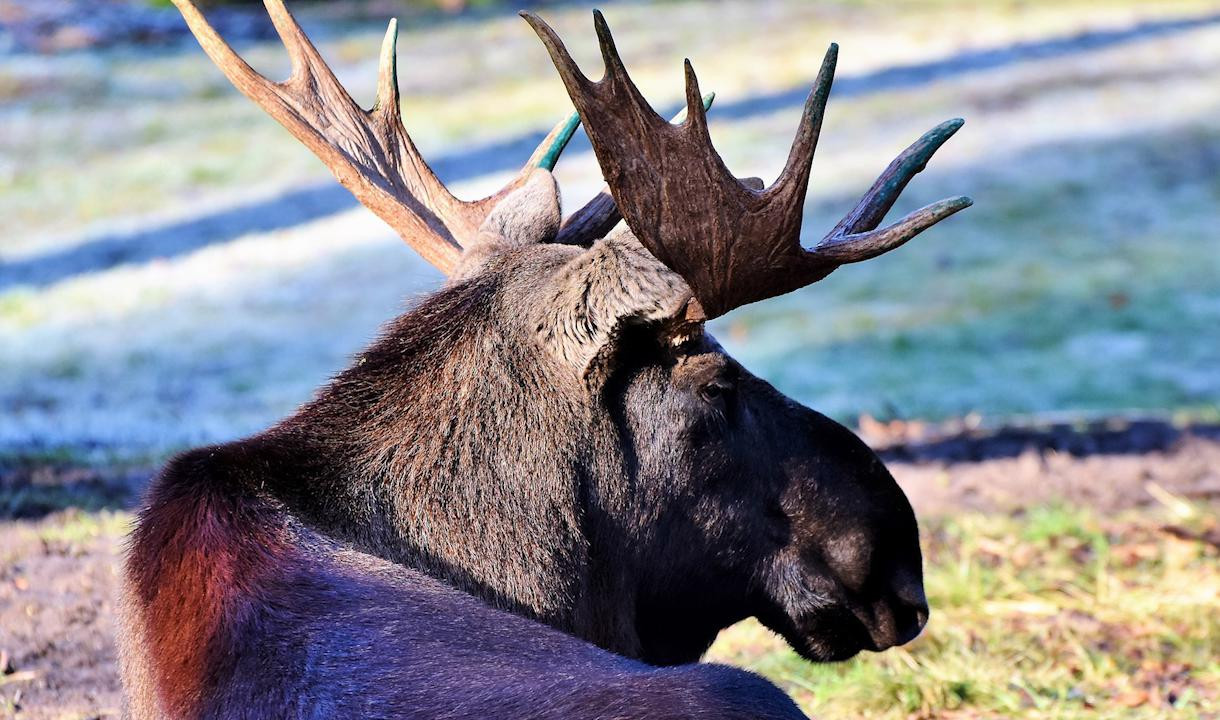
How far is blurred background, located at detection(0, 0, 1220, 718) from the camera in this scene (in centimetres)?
568

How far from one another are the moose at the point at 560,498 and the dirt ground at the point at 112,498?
1.58 m

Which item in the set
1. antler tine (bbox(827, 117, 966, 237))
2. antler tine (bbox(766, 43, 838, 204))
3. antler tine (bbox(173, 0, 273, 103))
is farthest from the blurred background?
antler tine (bbox(827, 117, 966, 237))

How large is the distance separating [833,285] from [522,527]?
973cm

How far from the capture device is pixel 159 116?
17562 millimetres

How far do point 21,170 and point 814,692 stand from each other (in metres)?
13.1

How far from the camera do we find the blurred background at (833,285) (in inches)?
224

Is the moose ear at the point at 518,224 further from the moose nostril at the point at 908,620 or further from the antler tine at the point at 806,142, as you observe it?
the moose nostril at the point at 908,620

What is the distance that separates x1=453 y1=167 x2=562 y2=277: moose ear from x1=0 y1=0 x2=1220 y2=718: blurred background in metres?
0.24

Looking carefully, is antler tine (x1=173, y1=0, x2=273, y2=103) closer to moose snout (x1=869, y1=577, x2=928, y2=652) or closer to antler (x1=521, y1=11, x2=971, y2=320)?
antler (x1=521, y1=11, x2=971, y2=320)

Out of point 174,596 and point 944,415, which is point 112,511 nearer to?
point 174,596

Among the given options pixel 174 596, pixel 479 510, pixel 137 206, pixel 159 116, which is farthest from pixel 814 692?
pixel 159 116

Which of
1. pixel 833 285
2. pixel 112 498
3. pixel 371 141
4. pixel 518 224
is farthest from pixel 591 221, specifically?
pixel 833 285

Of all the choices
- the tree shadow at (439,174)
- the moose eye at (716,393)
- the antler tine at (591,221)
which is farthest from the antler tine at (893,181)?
the tree shadow at (439,174)

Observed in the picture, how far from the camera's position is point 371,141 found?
4.77 m
